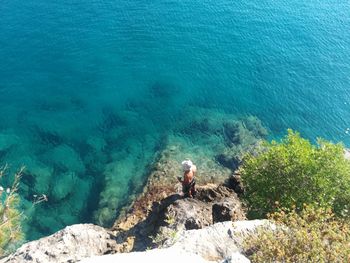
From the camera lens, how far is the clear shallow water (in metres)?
44.7

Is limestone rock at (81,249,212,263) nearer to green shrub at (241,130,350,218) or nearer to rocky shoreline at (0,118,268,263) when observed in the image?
rocky shoreline at (0,118,268,263)

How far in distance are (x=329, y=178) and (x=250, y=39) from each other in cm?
4270

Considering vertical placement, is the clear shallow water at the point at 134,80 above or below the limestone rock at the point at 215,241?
below

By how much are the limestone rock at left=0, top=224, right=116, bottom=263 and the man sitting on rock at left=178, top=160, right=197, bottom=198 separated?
6.85 meters

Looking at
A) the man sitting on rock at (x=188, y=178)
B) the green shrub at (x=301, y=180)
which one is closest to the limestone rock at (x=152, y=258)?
the green shrub at (x=301, y=180)

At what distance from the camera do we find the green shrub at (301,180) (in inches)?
1096

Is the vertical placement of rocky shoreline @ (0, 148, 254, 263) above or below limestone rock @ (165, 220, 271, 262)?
below

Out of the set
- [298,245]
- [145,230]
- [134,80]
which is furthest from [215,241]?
[134,80]

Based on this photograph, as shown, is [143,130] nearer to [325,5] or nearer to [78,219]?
[78,219]

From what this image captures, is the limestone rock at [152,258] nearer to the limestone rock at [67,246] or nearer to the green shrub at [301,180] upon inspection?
the limestone rock at [67,246]

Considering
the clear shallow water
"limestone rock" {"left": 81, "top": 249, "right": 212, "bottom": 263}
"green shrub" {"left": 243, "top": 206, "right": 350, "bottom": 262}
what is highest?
"green shrub" {"left": 243, "top": 206, "right": 350, "bottom": 262}

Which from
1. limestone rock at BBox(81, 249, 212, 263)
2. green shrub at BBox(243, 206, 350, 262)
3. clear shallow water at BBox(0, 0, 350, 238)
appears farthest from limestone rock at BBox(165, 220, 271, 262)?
clear shallow water at BBox(0, 0, 350, 238)

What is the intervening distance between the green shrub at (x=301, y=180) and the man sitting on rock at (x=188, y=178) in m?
4.68

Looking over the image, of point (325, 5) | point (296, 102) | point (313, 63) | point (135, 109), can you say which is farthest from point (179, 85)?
point (325, 5)
